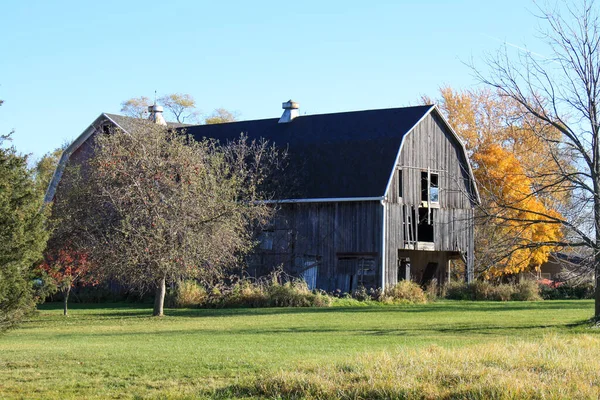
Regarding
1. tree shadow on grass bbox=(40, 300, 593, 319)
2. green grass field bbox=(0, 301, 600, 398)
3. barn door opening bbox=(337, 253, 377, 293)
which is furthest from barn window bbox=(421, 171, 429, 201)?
green grass field bbox=(0, 301, 600, 398)

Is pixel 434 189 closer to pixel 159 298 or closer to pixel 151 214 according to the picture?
pixel 159 298

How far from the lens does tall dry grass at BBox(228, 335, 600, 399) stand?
1280 centimetres

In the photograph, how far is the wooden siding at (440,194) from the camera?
129 ft

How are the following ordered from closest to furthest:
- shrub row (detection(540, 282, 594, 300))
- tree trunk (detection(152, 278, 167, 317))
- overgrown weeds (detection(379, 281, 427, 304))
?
1. tree trunk (detection(152, 278, 167, 317))
2. overgrown weeds (detection(379, 281, 427, 304))
3. shrub row (detection(540, 282, 594, 300))

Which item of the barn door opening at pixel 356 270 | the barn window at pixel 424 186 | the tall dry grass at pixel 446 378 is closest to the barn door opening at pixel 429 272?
the barn window at pixel 424 186

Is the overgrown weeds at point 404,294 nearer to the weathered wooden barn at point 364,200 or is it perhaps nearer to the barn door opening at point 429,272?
the weathered wooden barn at point 364,200

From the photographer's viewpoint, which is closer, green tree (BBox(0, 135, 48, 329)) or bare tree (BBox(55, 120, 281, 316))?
green tree (BBox(0, 135, 48, 329))

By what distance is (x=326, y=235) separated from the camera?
3984 centimetres

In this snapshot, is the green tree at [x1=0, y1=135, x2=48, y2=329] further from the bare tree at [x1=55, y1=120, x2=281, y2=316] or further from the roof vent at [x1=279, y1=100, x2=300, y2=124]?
the roof vent at [x1=279, y1=100, x2=300, y2=124]

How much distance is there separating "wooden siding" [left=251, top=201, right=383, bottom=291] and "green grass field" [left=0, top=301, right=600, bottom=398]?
5780 millimetres

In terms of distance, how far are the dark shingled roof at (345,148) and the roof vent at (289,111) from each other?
0.82 meters

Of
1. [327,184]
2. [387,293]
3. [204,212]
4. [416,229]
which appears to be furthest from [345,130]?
[204,212]

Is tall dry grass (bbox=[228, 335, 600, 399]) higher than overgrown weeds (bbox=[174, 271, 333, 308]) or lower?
lower

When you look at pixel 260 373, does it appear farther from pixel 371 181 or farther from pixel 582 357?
pixel 371 181
